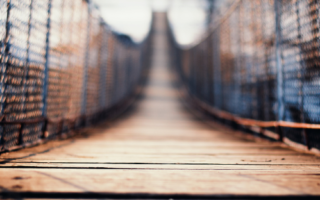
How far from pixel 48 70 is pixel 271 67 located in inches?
175

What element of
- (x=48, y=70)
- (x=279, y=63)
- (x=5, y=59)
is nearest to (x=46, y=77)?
(x=48, y=70)

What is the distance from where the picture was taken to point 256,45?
505cm

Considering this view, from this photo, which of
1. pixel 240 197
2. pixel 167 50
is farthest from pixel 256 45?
pixel 167 50

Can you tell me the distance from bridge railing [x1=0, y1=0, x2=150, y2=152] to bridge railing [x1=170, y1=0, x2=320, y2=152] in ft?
13.3

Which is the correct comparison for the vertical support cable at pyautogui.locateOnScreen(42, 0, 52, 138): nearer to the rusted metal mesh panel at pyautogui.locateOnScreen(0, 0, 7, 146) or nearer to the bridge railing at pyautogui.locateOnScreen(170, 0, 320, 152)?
the rusted metal mesh panel at pyautogui.locateOnScreen(0, 0, 7, 146)

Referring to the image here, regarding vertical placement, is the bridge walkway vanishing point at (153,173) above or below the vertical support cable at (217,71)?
below

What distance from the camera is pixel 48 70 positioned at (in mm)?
4008

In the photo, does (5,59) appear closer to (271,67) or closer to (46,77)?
(46,77)

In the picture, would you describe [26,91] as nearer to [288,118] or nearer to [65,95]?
[65,95]

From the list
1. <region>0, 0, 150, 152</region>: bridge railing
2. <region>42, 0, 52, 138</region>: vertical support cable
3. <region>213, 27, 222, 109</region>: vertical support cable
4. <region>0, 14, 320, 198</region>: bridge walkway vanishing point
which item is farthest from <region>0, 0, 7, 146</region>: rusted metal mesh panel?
<region>213, 27, 222, 109</region>: vertical support cable

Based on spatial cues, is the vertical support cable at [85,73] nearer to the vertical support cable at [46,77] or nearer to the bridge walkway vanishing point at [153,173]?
the vertical support cable at [46,77]

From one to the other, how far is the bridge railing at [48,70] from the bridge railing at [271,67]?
405 centimetres

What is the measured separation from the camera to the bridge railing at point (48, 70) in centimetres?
291

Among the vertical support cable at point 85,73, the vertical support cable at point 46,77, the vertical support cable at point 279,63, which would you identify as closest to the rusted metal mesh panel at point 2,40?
the vertical support cable at point 46,77
